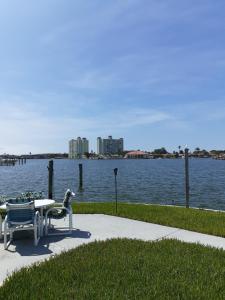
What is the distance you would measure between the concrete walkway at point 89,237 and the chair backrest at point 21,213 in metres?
0.56

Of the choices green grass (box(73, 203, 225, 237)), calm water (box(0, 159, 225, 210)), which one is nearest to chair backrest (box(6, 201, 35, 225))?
green grass (box(73, 203, 225, 237))

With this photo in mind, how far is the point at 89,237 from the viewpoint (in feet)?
29.3

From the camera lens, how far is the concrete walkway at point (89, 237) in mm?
7195

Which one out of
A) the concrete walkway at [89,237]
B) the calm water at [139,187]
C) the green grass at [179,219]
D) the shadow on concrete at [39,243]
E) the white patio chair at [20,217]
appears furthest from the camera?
the calm water at [139,187]

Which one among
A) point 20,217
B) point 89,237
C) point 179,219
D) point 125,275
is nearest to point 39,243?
point 20,217

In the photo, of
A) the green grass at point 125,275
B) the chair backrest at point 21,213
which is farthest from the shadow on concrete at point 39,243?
the green grass at point 125,275

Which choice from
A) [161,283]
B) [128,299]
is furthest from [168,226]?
[128,299]

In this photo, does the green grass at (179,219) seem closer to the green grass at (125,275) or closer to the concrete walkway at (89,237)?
the concrete walkway at (89,237)

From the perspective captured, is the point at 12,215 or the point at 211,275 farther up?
the point at 12,215

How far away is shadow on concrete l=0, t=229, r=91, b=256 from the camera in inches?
304

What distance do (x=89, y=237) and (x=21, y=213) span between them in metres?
1.77

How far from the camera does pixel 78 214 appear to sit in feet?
41.4

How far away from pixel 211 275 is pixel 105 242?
2787 millimetres

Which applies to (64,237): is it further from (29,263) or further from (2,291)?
(2,291)
